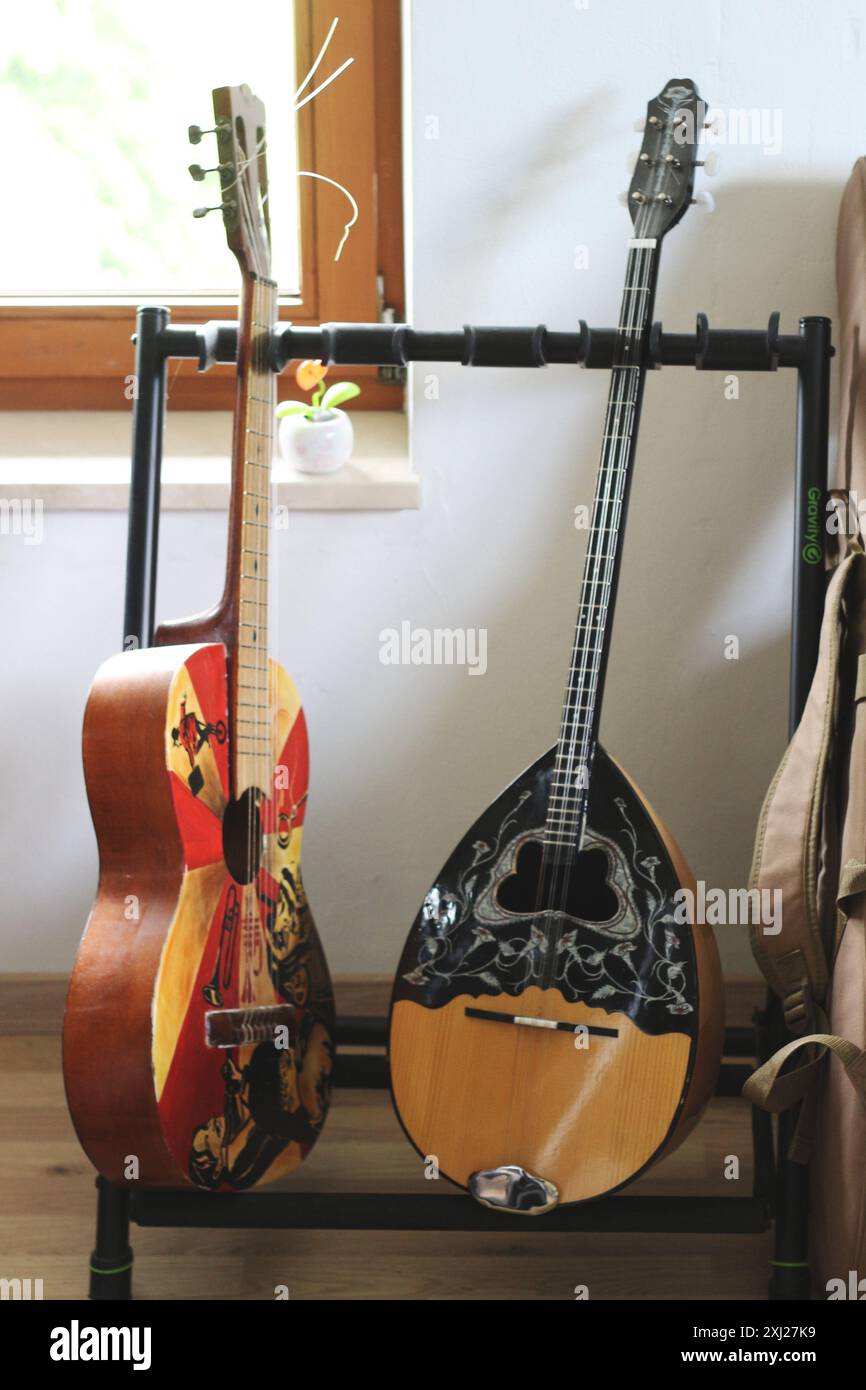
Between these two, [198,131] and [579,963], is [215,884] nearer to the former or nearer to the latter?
[579,963]

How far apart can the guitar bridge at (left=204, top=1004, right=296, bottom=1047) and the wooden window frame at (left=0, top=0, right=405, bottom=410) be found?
33.2 inches

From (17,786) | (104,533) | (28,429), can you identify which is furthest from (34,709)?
(28,429)

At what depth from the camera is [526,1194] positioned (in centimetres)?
107

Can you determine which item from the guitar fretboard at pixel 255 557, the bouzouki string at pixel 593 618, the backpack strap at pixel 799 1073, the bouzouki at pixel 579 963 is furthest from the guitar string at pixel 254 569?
the backpack strap at pixel 799 1073

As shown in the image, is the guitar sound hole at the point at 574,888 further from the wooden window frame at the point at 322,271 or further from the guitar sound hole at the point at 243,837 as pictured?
the wooden window frame at the point at 322,271

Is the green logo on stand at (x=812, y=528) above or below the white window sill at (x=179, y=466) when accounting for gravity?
below

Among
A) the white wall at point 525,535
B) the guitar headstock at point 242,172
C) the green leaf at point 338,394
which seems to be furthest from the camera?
the green leaf at point 338,394

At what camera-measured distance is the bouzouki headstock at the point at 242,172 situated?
1.13 meters

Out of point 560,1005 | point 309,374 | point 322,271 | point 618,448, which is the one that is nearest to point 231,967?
point 560,1005

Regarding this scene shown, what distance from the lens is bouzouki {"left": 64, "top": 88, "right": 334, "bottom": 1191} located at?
1.04 metres

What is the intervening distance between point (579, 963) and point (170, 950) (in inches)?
13.8

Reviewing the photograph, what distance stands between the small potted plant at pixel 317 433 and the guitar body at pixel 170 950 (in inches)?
17.2

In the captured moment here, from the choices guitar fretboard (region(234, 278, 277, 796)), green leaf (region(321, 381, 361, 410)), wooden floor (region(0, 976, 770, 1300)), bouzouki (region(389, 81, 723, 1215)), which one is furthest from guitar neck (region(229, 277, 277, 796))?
wooden floor (region(0, 976, 770, 1300))
